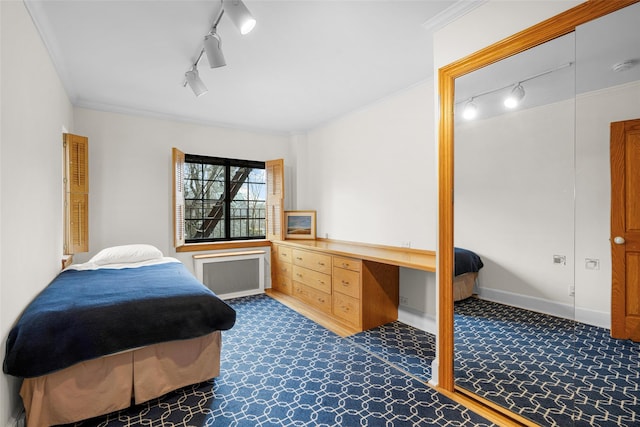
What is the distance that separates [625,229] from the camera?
159 cm

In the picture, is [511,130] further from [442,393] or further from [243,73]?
[243,73]

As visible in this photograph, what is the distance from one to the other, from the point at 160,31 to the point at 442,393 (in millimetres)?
Answer: 3291

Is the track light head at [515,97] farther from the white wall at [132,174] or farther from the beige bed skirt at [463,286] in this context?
the white wall at [132,174]

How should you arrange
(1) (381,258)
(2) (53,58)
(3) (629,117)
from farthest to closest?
(1) (381,258) → (2) (53,58) → (3) (629,117)

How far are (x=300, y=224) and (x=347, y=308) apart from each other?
6.25 ft

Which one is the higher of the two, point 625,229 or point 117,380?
point 625,229

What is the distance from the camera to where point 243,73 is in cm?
301

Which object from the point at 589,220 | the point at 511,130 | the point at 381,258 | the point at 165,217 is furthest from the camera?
the point at 165,217

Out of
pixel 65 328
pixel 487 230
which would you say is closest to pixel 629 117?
pixel 487 230

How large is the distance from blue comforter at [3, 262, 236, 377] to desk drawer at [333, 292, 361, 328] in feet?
4.75

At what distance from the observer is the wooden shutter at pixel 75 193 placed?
3.28m

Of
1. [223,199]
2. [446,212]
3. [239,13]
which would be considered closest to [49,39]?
[239,13]

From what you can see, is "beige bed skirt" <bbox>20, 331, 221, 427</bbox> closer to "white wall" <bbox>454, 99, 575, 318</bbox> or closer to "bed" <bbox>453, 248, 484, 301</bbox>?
"bed" <bbox>453, 248, 484, 301</bbox>

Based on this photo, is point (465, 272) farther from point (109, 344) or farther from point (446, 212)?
point (109, 344)
